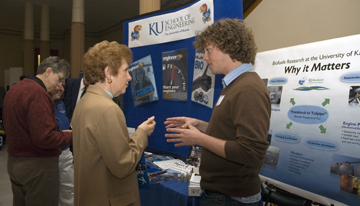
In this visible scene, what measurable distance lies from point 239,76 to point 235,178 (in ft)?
1.69

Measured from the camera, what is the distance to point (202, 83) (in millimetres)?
2303

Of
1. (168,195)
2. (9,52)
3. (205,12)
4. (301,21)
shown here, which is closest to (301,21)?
(301,21)

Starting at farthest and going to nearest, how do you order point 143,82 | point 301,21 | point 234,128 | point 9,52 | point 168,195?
point 9,52 → point 301,21 → point 143,82 → point 168,195 → point 234,128

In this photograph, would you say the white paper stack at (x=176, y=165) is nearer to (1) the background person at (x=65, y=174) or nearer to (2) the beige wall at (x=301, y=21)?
(1) the background person at (x=65, y=174)

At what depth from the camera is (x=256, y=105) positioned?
1.11 m

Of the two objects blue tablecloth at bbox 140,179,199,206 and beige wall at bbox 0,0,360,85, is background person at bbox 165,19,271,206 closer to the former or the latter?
blue tablecloth at bbox 140,179,199,206

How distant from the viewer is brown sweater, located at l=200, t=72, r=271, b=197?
1106 mm

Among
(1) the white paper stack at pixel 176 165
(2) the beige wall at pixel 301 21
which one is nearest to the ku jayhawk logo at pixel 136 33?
(1) the white paper stack at pixel 176 165

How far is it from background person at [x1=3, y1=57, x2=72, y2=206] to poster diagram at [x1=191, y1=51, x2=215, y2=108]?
114 cm

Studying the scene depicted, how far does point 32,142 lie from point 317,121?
2040 mm

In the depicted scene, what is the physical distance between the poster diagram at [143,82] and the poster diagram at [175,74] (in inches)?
7.2

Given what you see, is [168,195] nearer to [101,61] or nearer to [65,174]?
[101,61]

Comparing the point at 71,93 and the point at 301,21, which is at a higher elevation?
the point at 301,21

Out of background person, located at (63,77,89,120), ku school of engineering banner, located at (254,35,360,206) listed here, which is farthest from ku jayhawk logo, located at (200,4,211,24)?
background person, located at (63,77,89,120)
